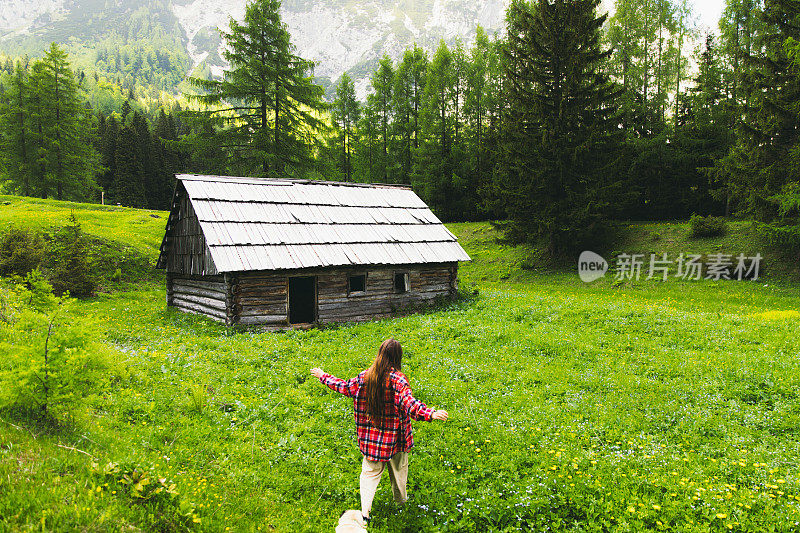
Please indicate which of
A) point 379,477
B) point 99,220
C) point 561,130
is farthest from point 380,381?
point 99,220

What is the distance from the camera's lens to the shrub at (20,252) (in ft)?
61.3

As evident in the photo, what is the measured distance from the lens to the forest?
2317 centimetres

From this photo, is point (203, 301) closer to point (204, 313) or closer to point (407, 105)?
point (204, 313)

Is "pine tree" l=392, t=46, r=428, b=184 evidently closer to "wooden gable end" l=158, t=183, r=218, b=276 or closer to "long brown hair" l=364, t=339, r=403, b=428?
"wooden gable end" l=158, t=183, r=218, b=276

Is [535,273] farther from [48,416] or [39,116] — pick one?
[39,116]

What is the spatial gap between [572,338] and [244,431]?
1055cm

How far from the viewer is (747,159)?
76.2ft

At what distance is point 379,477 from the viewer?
198 inches

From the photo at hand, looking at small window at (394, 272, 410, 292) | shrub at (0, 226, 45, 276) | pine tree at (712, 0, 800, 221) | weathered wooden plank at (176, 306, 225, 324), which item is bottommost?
weathered wooden plank at (176, 306, 225, 324)

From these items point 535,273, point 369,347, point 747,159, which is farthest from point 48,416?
point 747,159

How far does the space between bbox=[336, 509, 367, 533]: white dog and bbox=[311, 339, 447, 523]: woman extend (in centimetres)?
12

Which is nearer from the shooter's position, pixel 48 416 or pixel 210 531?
pixel 210 531

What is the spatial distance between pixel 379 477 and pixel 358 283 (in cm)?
1315

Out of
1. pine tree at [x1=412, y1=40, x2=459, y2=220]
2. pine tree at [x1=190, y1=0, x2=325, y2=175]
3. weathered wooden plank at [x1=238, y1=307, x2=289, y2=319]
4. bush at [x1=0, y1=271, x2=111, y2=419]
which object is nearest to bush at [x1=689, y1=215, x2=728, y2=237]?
pine tree at [x1=412, y1=40, x2=459, y2=220]
